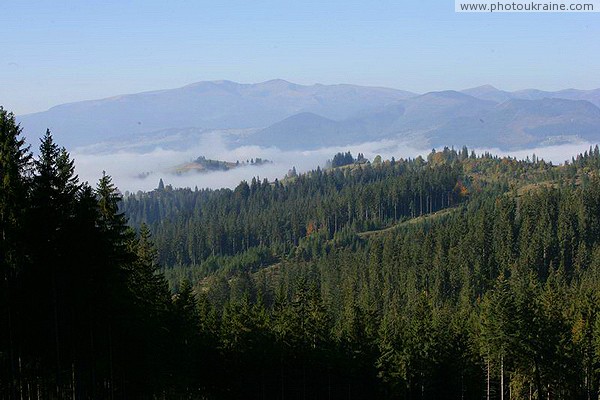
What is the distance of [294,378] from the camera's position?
A: 5669 centimetres

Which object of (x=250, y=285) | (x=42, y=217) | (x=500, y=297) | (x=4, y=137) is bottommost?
(x=250, y=285)

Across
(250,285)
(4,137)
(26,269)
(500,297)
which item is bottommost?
(250,285)

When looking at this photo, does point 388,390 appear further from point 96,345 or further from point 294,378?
point 96,345

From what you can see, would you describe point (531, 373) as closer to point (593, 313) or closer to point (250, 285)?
point (593, 313)

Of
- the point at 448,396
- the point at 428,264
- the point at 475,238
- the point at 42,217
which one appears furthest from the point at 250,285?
the point at 42,217

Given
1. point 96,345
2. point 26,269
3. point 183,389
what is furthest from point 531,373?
point 26,269

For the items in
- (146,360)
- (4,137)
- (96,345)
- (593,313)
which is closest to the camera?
(4,137)

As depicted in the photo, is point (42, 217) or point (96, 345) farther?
point (96, 345)

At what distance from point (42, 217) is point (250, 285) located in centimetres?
12157

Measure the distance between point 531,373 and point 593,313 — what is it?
39.9 ft

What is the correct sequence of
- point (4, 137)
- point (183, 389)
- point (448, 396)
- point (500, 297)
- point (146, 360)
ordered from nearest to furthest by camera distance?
point (4, 137)
point (146, 360)
point (183, 389)
point (500, 297)
point (448, 396)

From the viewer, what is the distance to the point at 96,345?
32.9m

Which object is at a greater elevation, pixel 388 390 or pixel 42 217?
pixel 42 217

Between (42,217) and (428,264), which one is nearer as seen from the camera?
(42,217)
